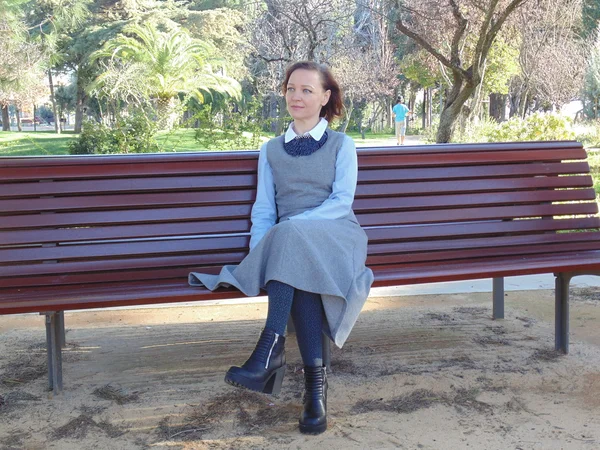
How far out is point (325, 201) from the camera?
330 cm

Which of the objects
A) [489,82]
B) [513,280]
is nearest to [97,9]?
[489,82]

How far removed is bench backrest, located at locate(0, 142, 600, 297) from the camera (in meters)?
3.38

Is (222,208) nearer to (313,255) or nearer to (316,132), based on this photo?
(316,132)

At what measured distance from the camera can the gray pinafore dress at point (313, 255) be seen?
294 centimetres

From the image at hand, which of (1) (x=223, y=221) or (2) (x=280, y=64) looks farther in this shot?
(2) (x=280, y=64)

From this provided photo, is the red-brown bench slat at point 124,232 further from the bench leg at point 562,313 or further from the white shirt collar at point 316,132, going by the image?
the bench leg at point 562,313

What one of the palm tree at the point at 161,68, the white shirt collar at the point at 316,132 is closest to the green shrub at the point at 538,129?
the white shirt collar at the point at 316,132

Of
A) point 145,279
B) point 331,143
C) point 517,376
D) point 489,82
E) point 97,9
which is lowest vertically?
point 517,376

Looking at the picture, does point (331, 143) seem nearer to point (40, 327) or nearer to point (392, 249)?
point (392, 249)

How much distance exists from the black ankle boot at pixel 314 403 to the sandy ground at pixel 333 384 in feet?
0.15

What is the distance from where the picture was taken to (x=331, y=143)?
11.1 ft

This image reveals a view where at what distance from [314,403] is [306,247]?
622 millimetres

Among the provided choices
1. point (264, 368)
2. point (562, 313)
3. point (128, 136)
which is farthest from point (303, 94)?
point (128, 136)

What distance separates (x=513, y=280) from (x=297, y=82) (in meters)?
2.87
